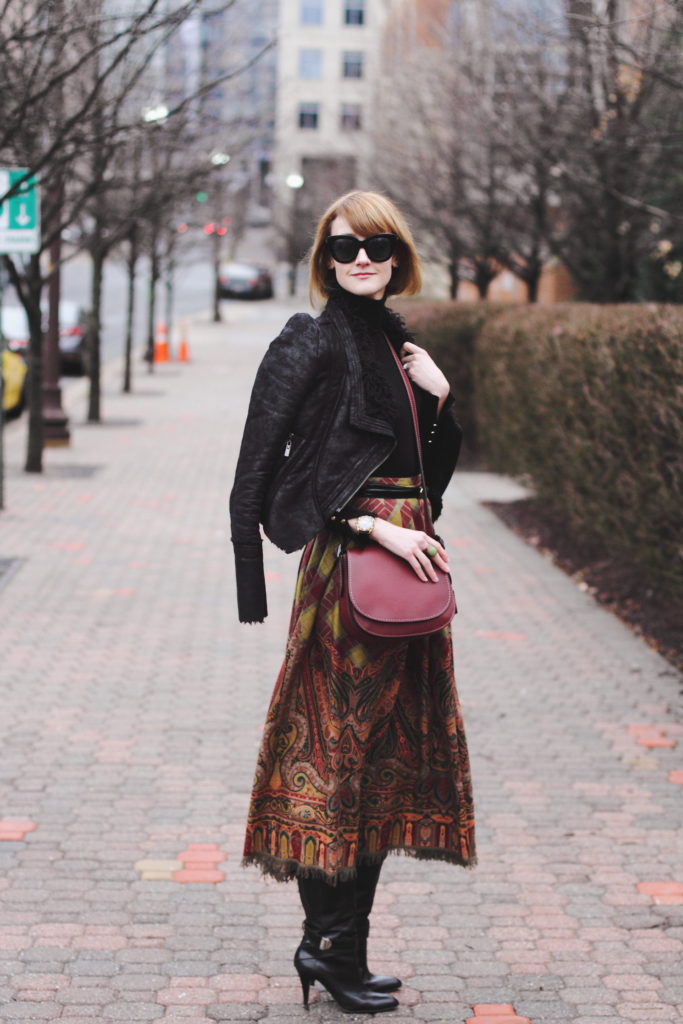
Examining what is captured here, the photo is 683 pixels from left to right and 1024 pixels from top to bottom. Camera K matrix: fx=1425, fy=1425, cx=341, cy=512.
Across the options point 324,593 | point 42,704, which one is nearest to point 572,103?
point 42,704

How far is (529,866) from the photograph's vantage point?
4805 mm

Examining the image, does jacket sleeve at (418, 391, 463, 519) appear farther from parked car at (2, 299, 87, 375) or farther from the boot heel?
Answer: parked car at (2, 299, 87, 375)

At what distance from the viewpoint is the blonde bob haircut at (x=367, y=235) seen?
3459 millimetres

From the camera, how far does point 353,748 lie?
3.49m

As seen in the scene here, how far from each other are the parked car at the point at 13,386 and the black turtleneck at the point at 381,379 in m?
16.9

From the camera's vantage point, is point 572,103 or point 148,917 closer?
point 148,917

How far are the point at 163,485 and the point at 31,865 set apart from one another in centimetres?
964

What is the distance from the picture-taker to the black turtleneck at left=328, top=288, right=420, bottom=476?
344cm

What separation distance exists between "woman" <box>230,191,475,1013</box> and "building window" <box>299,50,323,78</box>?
3101 inches

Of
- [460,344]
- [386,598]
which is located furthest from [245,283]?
[386,598]

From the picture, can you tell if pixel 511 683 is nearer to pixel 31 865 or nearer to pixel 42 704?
pixel 42 704

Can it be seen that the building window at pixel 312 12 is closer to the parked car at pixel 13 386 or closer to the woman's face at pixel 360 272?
the parked car at pixel 13 386

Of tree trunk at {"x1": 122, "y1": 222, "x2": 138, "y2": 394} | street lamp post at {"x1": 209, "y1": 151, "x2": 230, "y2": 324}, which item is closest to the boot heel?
street lamp post at {"x1": 209, "y1": 151, "x2": 230, "y2": 324}

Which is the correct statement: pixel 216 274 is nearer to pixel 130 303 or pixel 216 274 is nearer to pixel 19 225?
pixel 130 303
